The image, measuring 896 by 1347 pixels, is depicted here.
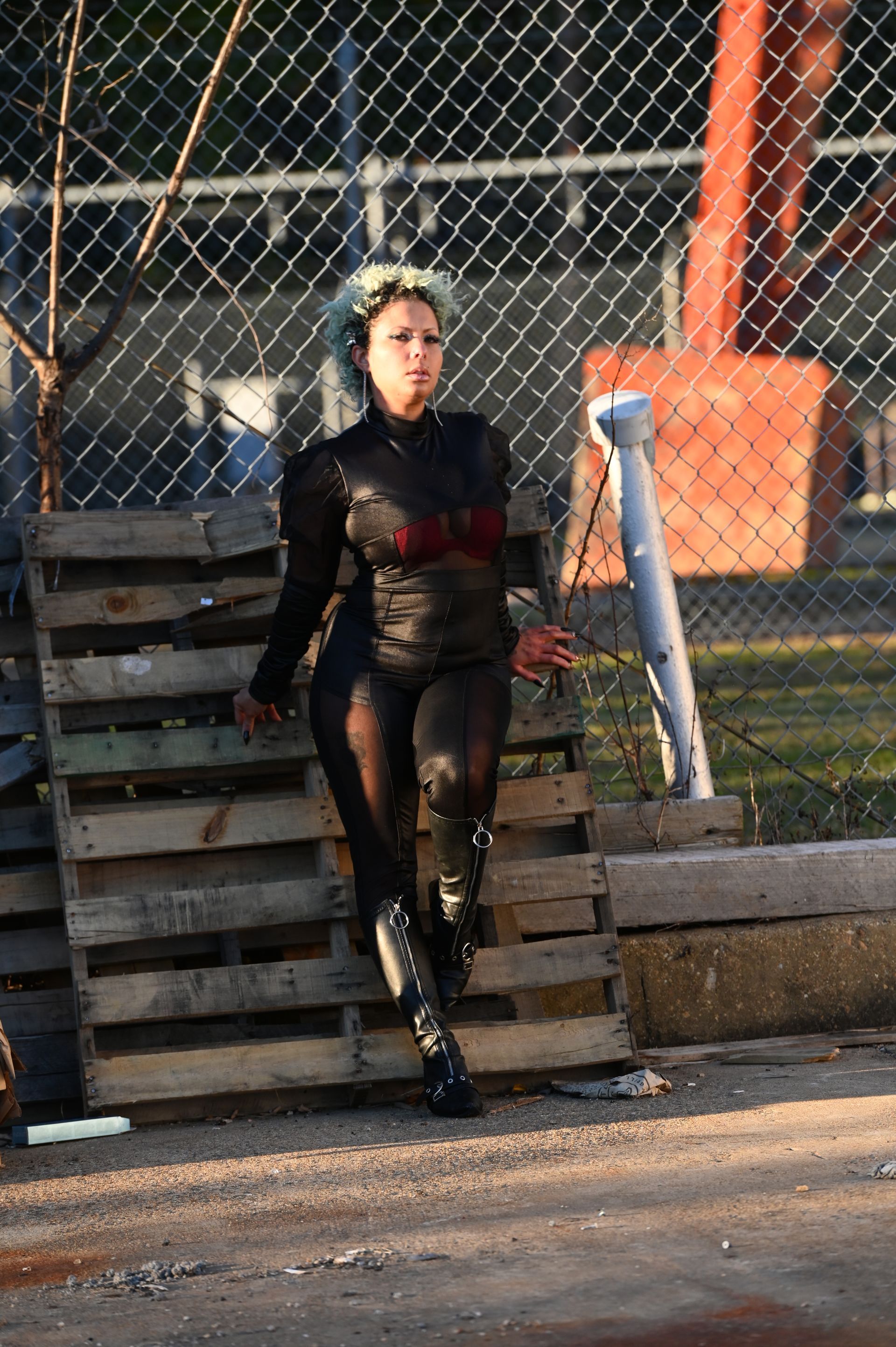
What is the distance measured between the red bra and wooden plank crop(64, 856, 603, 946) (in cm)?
89

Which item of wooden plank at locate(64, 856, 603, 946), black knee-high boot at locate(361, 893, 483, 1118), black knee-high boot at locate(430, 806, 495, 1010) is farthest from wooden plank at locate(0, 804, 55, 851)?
black knee-high boot at locate(430, 806, 495, 1010)

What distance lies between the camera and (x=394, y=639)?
12.1 ft

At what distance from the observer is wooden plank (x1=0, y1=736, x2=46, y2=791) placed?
4078 millimetres

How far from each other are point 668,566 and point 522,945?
4.30 ft

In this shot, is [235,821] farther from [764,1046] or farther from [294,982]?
[764,1046]

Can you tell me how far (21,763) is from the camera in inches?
161

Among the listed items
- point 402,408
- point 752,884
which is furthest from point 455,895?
point 402,408

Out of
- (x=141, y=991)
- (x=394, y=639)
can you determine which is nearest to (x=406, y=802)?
(x=394, y=639)

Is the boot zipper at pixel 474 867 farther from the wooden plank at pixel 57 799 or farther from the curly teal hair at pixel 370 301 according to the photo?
the curly teal hair at pixel 370 301

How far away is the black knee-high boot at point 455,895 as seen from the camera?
3.64 meters

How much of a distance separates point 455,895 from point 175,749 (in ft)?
2.88

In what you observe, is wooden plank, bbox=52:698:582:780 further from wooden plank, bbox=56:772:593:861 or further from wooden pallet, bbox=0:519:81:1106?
wooden pallet, bbox=0:519:81:1106

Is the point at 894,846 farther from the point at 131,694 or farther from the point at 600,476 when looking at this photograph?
the point at 131,694

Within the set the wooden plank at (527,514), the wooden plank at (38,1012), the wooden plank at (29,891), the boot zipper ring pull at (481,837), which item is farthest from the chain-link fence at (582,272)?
the wooden plank at (38,1012)
